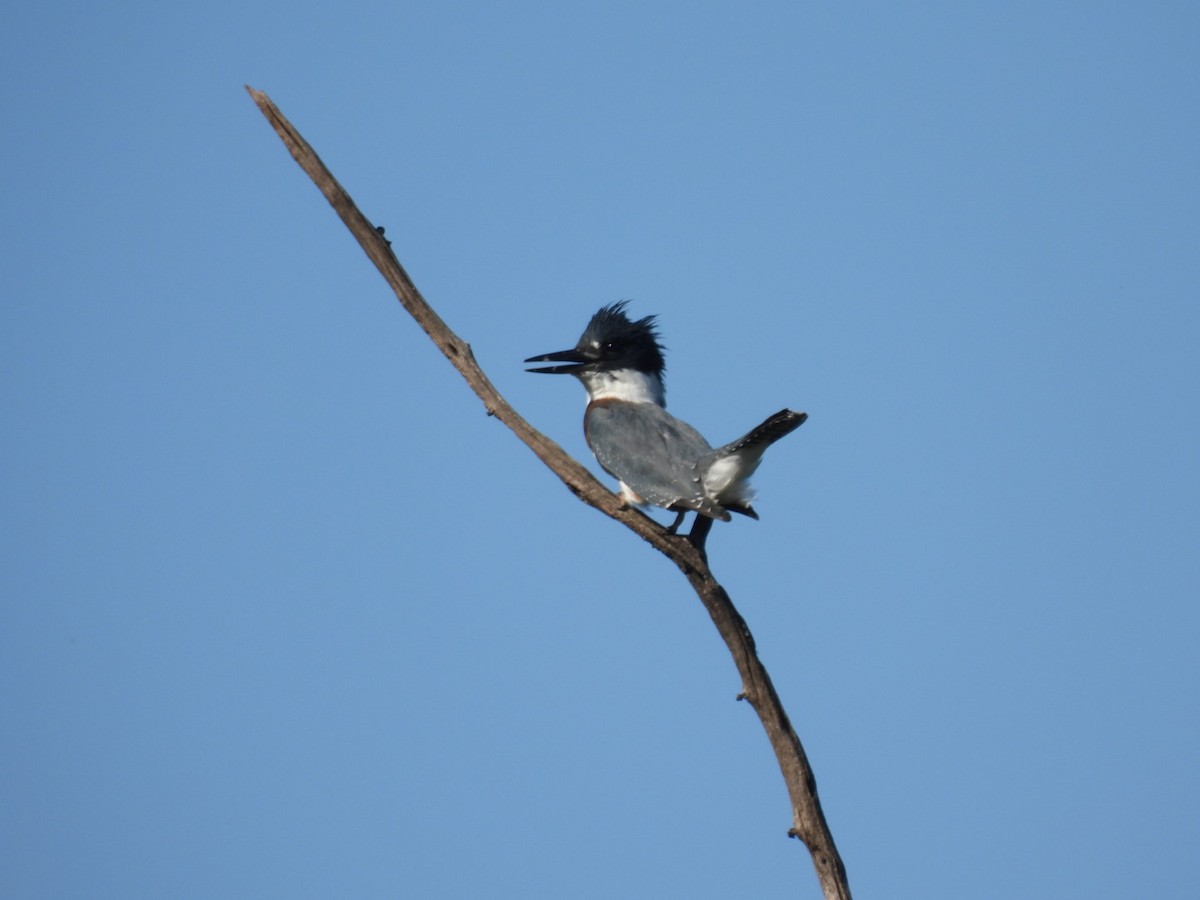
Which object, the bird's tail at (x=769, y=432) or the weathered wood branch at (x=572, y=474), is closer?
the weathered wood branch at (x=572, y=474)

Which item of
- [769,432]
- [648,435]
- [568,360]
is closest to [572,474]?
[769,432]

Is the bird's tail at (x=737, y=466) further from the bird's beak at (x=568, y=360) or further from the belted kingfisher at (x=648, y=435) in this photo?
the bird's beak at (x=568, y=360)

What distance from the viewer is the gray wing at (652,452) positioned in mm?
5609

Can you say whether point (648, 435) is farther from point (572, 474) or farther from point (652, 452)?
point (572, 474)

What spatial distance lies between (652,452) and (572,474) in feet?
3.93

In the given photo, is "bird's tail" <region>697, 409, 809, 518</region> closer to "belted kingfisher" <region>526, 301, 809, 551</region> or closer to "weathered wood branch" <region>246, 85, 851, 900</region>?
"belted kingfisher" <region>526, 301, 809, 551</region>

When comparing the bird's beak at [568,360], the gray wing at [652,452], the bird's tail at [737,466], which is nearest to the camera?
the bird's tail at [737,466]

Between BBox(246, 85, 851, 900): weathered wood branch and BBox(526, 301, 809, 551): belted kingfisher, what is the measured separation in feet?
1.19

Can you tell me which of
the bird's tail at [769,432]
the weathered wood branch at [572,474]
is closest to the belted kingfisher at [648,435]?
the bird's tail at [769,432]

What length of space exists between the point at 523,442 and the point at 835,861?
1886 millimetres

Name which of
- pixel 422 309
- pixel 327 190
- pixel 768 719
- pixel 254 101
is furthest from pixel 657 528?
pixel 254 101

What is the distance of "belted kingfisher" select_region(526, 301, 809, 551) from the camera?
17.7 feet

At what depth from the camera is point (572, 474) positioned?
4.87m

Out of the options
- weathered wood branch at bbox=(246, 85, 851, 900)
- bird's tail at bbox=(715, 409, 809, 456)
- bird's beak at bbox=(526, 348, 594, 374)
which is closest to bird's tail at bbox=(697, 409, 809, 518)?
bird's tail at bbox=(715, 409, 809, 456)
